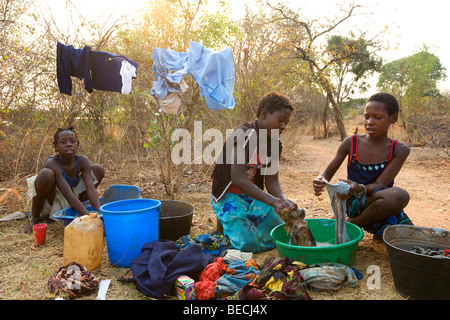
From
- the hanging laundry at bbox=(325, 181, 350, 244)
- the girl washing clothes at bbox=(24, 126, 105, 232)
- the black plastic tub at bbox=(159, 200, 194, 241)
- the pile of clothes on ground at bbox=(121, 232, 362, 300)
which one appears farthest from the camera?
the girl washing clothes at bbox=(24, 126, 105, 232)

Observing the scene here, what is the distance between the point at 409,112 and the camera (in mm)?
12703

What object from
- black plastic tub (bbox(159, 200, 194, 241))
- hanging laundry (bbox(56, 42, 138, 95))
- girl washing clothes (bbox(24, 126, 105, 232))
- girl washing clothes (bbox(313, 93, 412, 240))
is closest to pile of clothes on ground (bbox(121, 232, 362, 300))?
black plastic tub (bbox(159, 200, 194, 241))

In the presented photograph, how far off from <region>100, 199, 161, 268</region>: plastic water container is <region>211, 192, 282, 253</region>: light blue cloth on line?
0.62 metres

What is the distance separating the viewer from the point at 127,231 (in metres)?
2.38

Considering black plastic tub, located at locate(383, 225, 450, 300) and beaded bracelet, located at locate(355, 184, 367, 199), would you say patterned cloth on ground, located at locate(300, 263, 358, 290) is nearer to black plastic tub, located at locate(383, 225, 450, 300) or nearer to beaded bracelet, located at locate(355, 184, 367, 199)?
black plastic tub, located at locate(383, 225, 450, 300)

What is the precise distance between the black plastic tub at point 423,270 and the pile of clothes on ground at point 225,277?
29 cm

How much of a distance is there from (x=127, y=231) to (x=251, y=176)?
1.15 meters

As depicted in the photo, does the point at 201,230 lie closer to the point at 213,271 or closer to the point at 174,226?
the point at 174,226

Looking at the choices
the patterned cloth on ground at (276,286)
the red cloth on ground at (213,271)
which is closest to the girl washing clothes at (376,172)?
the patterned cloth on ground at (276,286)

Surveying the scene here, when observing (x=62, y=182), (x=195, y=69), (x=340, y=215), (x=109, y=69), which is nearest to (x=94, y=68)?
(x=109, y=69)

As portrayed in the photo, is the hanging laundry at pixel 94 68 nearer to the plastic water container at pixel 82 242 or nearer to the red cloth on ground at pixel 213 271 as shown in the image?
the plastic water container at pixel 82 242

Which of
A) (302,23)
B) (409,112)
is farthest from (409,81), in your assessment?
(302,23)

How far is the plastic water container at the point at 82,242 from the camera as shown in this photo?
2324 mm

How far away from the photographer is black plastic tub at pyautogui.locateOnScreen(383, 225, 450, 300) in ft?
5.80
